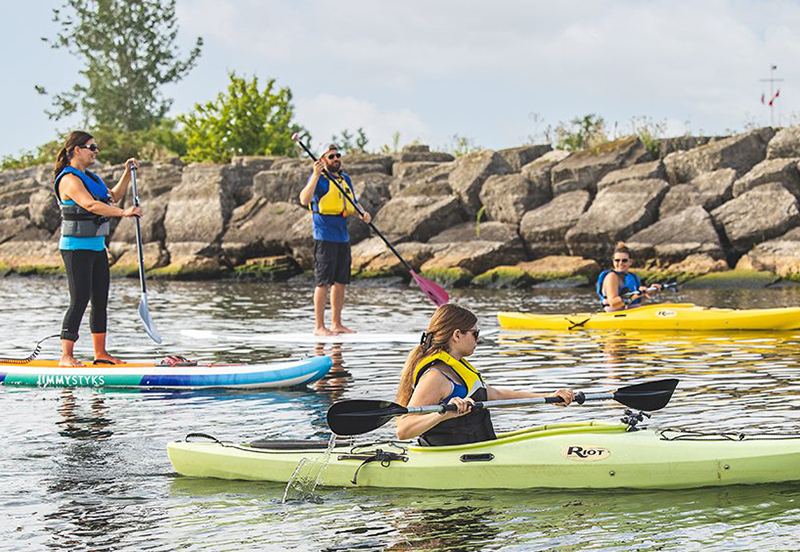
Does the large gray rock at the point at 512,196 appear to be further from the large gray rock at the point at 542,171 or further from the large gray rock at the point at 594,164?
the large gray rock at the point at 594,164

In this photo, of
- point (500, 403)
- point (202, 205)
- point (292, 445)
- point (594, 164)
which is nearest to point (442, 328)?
point (500, 403)

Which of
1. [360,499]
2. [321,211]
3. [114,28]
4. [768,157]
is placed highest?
[114,28]

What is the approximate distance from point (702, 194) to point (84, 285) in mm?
16205

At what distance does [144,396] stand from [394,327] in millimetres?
5941

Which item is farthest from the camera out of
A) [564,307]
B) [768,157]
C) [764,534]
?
[768,157]

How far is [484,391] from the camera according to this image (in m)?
5.55

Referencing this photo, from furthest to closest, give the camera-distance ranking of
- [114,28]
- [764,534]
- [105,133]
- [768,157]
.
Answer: [114,28], [105,133], [768,157], [764,534]

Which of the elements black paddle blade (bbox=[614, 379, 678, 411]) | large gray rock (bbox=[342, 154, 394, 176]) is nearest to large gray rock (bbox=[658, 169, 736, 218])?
large gray rock (bbox=[342, 154, 394, 176])

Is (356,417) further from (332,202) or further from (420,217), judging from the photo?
(420,217)

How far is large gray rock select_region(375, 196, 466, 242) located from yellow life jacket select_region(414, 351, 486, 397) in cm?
1917

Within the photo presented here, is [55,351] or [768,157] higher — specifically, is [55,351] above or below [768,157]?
below

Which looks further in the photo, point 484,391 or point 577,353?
point 577,353

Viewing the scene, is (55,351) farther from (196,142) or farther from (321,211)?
(196,142)

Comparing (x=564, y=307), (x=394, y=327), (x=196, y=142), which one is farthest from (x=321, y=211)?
(x=196, y=142)
